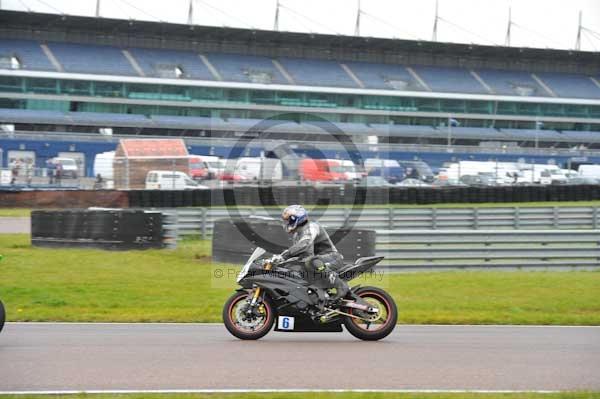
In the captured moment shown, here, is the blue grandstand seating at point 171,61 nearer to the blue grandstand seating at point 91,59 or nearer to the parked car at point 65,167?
the blue grandstand seating at point 91,59

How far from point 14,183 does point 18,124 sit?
25.2 metres

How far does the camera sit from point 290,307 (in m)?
9.05

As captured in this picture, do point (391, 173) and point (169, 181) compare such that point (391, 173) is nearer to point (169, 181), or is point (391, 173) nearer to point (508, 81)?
point (169, 181)

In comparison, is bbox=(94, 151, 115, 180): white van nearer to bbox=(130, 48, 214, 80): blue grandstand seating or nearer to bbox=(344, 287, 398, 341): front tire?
bbox=(344, 287, 398, 341): front tire

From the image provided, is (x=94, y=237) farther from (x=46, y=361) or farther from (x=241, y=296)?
(x=46, y=361)

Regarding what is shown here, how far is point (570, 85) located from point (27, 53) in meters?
42.2

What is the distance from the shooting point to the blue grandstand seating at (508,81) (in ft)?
223

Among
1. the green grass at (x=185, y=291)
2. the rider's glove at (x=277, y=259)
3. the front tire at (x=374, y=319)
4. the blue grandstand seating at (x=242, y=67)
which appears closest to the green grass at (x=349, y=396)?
the front tire at (x=374, y=319)

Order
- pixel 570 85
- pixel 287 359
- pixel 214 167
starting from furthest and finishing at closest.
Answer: pixel 570 85, pixel 214 167, pixel 287 359

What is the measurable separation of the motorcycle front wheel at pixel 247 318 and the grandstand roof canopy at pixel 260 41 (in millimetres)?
54367

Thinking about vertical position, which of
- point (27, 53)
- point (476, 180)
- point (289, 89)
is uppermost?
point (27, 53)

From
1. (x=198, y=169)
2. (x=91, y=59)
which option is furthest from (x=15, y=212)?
(x=91, y=59)

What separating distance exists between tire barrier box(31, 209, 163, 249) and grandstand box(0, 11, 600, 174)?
1186 inches

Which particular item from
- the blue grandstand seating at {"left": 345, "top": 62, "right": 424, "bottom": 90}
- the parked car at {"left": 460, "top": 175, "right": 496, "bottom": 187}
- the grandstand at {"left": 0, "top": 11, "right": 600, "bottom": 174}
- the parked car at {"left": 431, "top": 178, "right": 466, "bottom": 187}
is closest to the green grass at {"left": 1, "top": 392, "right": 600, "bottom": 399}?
the parked car at {"left": 431, "top": 178, "right": 466, "bottom": 187}
